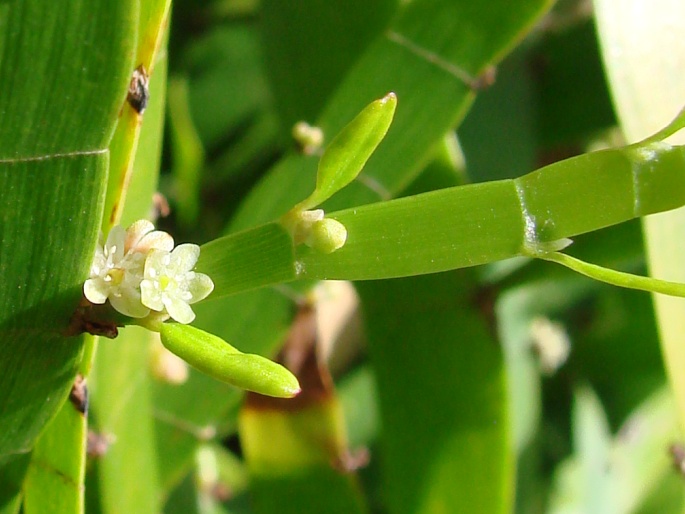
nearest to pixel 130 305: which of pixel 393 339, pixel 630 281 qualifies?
pixel 630 281

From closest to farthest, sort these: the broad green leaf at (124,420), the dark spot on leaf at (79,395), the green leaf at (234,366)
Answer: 1. the green leaf at (234,366)
2. the dark spot on leaf at (79,395)
3. the broad green leaf at (124,420)

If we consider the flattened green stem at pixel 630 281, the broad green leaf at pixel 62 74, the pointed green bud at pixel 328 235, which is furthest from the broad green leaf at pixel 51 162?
the flattened green stem at pixel 630 281

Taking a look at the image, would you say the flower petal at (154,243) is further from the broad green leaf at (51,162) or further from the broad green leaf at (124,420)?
the broad green leaf at (124,420)

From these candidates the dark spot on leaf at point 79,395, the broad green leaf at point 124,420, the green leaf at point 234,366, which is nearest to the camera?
the green leaf at point 234,366

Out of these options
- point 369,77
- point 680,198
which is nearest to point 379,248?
point 680,198

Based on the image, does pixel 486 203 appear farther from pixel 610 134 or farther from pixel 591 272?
pixel 610 134

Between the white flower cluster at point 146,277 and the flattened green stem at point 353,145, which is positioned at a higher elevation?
the flattened green stem at point 353,145

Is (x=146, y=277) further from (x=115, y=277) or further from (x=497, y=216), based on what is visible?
(x=497, y=216)

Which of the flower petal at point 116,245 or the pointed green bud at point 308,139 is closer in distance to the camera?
the flower petal at point 116,245
